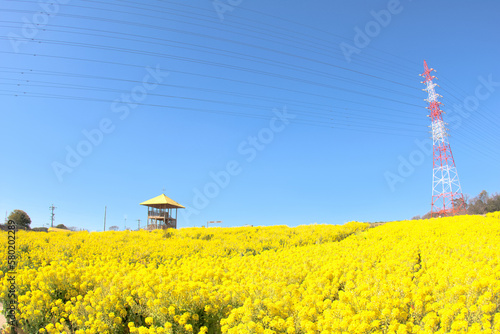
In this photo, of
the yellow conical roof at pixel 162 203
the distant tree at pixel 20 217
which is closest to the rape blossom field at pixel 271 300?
the yellow conical roof at pixel 162 203

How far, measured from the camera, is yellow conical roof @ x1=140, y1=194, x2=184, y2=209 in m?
26.2

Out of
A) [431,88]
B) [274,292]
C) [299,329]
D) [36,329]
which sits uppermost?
[431,88]

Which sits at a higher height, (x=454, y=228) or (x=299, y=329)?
(x=454, y=228)

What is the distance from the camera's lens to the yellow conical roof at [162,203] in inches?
1031

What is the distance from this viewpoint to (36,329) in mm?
4086

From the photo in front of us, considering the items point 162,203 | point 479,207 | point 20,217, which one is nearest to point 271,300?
point 162,203

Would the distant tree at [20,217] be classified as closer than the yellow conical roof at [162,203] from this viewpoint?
No

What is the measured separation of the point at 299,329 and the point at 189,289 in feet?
4.43

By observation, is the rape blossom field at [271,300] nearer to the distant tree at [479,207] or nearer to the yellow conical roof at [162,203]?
the yellow conical roof at [162,203]

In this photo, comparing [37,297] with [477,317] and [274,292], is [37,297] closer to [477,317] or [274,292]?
[274,292]

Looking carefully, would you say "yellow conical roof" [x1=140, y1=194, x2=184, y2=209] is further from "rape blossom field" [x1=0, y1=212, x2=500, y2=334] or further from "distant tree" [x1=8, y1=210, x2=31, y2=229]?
"rape blossom field" [x1=0, y1=212, x2=500, y2=334]

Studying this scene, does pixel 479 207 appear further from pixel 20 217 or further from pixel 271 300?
pixel 20 217

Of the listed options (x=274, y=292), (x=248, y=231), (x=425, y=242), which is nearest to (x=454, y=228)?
(x=425, y=242)

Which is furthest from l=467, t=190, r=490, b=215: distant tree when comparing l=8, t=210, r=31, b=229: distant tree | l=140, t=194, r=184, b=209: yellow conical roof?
l=8, t=210, r=31, b=229: distant tree
